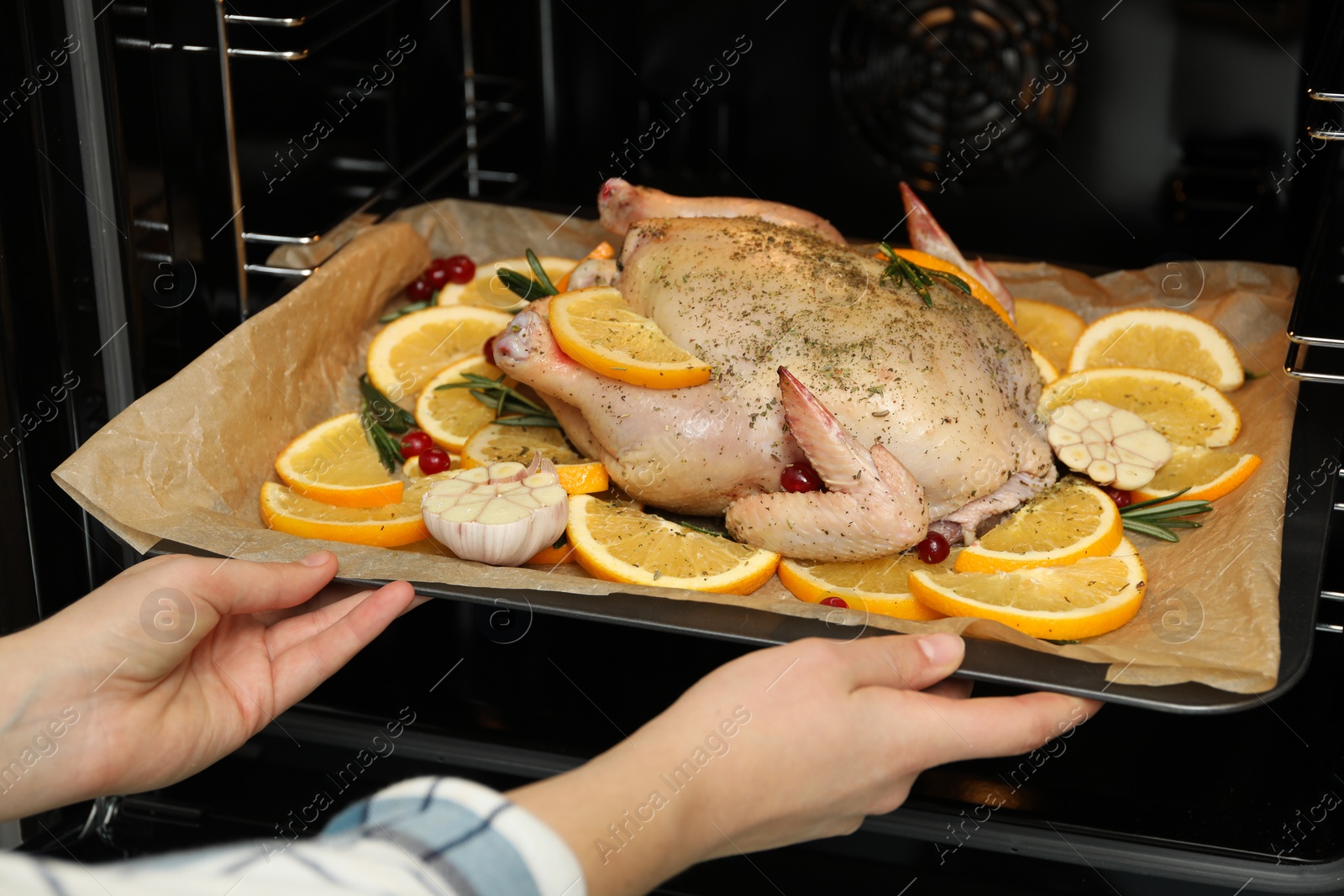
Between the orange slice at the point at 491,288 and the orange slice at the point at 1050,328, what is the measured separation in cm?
92

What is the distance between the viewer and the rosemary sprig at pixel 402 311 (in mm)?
2420

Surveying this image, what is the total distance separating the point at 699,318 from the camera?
6.14ft

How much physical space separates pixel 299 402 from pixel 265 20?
2.13 feet

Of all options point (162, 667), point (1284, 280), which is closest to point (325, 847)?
point (162, 667)

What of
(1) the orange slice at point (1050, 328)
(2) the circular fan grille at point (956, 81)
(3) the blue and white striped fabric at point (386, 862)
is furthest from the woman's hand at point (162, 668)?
(2) the circular fan grille at point (956, 81)

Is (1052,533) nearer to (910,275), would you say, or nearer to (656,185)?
(910,275)

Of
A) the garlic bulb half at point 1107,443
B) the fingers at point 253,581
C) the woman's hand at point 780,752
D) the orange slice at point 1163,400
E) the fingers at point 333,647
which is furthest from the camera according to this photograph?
the orange slice at point 1163,400

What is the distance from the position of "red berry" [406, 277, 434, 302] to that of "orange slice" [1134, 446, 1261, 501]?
57.9 inches

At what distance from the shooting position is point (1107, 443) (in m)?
1.89

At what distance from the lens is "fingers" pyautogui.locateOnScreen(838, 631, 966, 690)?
1285 mm

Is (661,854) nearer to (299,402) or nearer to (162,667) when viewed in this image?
(162,667)

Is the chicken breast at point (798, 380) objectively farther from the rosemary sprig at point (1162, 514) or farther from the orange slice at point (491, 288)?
the orange slice at point (491, 288)

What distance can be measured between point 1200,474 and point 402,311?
A: 1.54 m

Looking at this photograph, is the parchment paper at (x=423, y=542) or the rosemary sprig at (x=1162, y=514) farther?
the rosemary sprig at (x=1162, y=514)
